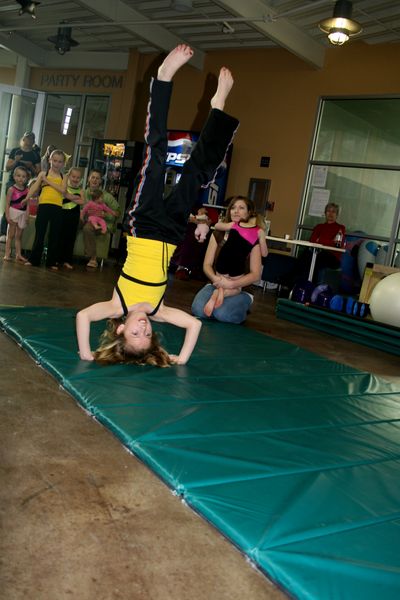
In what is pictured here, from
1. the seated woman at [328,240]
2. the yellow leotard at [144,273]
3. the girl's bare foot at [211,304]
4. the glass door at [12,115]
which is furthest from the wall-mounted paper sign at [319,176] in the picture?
the yellow leotard at [144,273]

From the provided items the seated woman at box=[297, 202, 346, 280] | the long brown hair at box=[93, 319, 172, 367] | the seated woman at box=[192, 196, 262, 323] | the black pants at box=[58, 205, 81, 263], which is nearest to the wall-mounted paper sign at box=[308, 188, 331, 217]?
the seated woman at box=[297, 202, 346, 280]

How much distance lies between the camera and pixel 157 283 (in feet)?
11.2

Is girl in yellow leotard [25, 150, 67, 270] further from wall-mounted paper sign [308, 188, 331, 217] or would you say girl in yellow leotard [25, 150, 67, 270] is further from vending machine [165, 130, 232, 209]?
wall-mounted paper sign [308, 188, 331, 217]

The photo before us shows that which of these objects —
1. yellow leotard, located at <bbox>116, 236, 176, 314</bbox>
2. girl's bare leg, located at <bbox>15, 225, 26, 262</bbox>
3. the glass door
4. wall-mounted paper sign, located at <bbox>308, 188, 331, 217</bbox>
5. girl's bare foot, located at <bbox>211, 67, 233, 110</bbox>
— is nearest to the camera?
yellow leotard, located at <bbox>116, 236, 176, 314</bbox>

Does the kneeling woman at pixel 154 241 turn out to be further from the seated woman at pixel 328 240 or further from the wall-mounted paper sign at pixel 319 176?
the wall-mounted paper sign at pixel 319 176

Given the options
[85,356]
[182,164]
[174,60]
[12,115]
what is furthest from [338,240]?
[12,115]

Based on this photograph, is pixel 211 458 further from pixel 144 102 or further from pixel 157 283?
pixel 144 102

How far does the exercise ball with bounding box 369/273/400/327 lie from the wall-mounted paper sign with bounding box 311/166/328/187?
416cm

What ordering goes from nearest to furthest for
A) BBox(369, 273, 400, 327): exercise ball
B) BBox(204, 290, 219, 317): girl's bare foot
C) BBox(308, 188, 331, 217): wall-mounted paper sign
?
BBox(204, 290, 219, 317): girl's bare foot → BBox(369, 273, 400, 327): exercise ball → BBox(308, 188, 331, 217): wall-mounted paper sign

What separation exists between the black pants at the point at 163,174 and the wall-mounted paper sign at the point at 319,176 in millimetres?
5697

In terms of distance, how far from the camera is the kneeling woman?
3.15 m

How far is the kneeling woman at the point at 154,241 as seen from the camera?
315cm

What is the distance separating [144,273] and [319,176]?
6536 mm

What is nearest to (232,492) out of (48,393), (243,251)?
(48,393)
